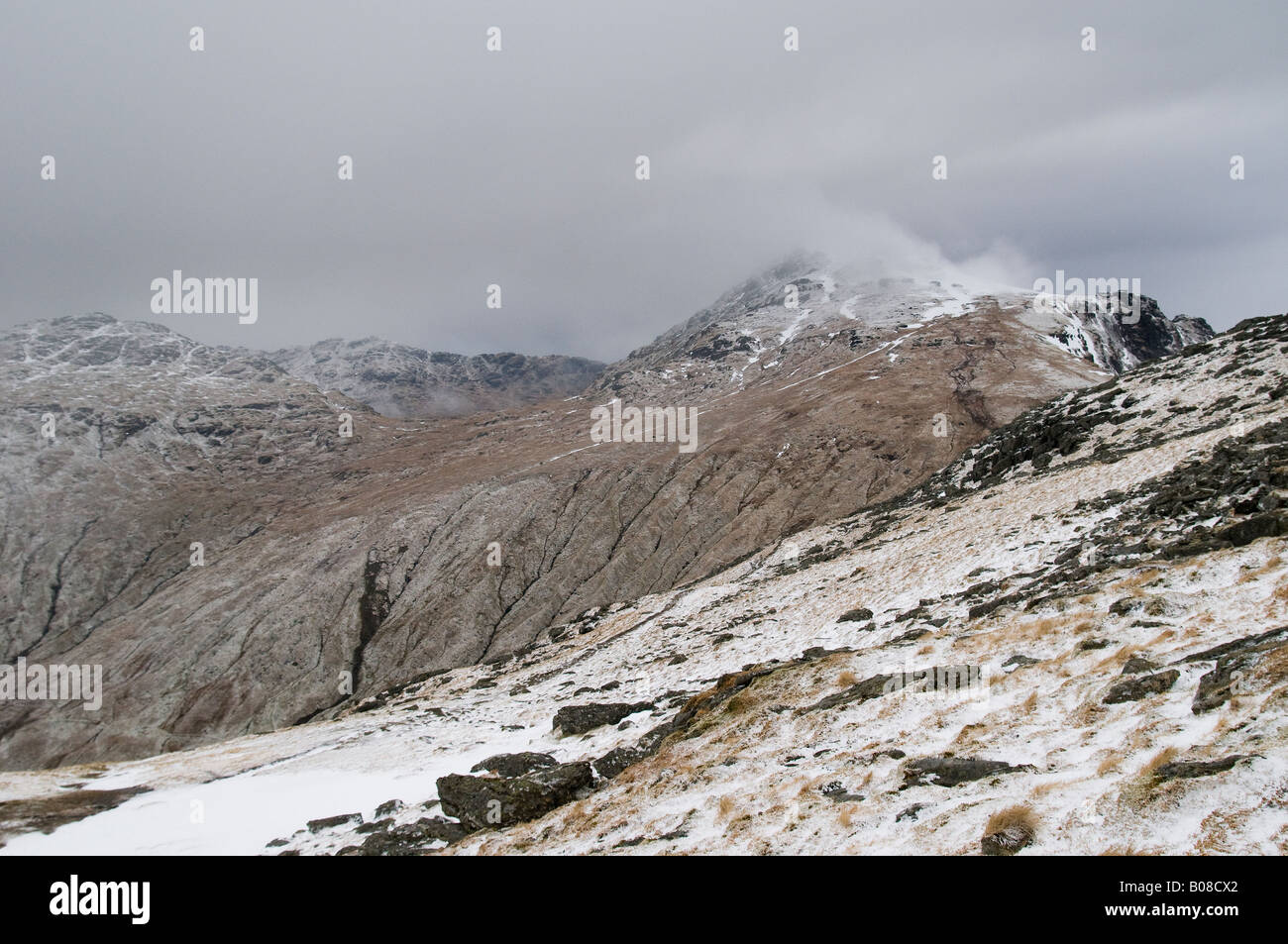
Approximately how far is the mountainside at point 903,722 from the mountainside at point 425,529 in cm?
2502

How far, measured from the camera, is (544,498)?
3644 inches

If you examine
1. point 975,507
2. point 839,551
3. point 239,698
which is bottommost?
point 239,698

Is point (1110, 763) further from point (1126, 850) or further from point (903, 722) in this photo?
point (903, 722)

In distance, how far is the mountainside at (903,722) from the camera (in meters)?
9.09

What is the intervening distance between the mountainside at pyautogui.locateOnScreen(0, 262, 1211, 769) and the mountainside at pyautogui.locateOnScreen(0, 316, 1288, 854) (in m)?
25.0

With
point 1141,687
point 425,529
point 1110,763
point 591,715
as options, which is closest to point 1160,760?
point 1110,763

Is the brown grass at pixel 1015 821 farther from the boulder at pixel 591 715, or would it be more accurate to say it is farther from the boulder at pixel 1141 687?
the boulder at pixel 591 715

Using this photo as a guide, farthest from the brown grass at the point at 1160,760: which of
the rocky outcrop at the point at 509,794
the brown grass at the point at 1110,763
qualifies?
the rocky outcrop at the point at 509,794

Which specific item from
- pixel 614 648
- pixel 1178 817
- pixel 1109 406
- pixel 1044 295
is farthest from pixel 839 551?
pixel 1044 295

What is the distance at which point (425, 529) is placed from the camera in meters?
92.4

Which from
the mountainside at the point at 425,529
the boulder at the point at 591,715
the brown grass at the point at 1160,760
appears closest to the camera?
the brown grass at the point at 1160,760
